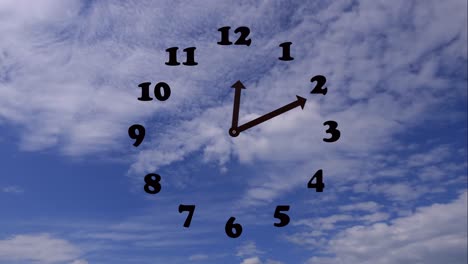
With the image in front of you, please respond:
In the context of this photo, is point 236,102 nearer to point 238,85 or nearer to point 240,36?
point 238,85

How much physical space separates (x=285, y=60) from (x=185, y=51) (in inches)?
41.3

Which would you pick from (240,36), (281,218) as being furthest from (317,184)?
(240,36)

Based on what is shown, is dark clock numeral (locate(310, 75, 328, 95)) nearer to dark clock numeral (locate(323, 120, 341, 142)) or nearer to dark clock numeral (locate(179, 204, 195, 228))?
dark clock numeral (locate(323, 120, 341, 142))

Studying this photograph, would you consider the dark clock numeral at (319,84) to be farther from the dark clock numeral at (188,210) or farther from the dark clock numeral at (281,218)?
the dark clock numeral at (188,210)

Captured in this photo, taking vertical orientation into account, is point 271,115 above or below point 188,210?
above

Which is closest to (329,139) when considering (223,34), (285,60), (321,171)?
(321,171)

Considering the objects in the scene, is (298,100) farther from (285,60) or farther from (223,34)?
(223,34)

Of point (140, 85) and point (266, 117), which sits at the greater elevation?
point (140, 85)

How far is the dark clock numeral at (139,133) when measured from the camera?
631 centimetres

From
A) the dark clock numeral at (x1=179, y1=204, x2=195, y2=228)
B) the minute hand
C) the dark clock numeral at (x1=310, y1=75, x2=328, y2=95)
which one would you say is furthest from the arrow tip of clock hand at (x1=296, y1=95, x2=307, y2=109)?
the dark clock numeral at (x1=179, y1=204, x2=195, y2=228)

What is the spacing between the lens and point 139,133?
6348 millimetres

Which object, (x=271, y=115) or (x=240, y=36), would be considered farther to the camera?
(x=240, y=36)

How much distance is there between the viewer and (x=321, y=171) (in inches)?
246

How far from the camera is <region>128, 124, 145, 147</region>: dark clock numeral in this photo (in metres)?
6.31
